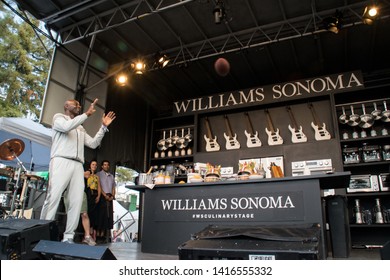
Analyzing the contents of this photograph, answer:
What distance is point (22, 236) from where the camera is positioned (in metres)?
2.02

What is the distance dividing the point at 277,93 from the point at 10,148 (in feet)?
16.9

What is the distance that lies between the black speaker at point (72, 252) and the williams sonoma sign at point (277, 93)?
5541 millimetres

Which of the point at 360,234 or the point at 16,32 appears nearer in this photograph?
the point at 360,234

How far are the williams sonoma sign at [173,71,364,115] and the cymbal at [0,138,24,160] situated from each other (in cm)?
336

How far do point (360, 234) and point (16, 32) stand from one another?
13.7 meters

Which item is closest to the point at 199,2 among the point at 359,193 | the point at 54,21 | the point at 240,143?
the point at 54,21

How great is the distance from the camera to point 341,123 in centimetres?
611

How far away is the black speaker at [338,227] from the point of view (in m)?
3.61

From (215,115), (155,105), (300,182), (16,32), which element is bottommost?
(300,182)

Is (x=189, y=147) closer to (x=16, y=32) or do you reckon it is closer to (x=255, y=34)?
(x=255, y=34)

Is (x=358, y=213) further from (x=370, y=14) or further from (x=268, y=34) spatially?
(x=268, y=34)

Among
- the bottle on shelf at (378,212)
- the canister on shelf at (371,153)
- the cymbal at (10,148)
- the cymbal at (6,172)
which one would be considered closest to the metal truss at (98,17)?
the cymbal at (10,148)

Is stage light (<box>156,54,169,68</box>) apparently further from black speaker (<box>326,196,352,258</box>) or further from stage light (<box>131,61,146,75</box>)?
black speaker (<box>326,196,352,258</box>)

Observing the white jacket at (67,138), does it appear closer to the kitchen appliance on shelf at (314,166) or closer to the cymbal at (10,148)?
the cymbal at (10,148)
